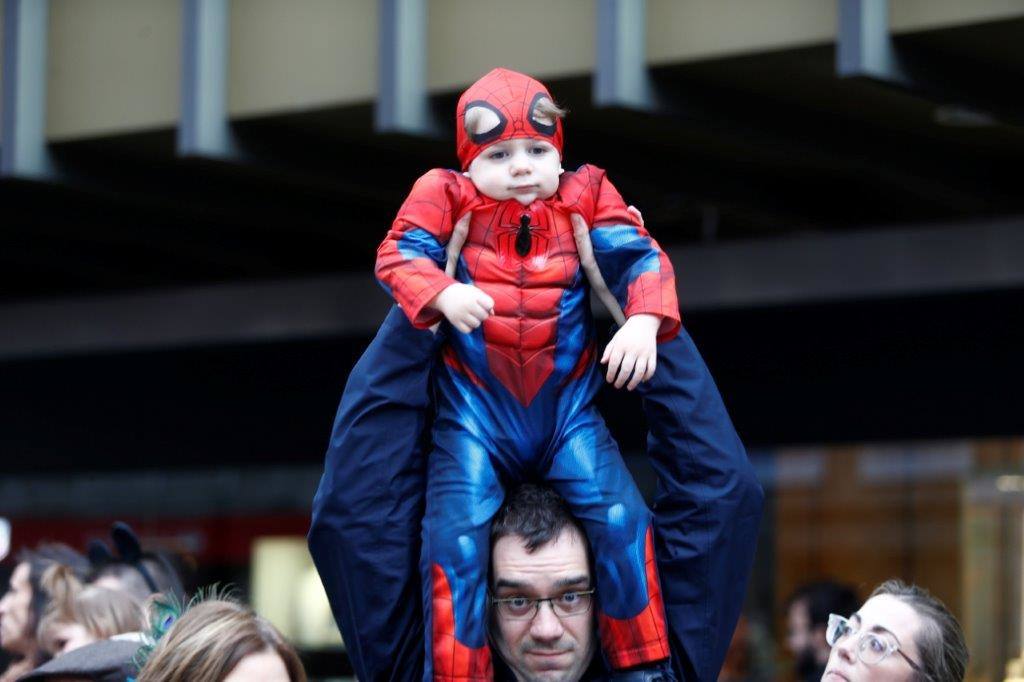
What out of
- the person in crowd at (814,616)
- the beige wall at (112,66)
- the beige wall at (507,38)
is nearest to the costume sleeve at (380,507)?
the person in crowd at (814,616)

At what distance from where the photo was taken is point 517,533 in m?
3.34

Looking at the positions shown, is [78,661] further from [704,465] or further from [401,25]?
[401,25]

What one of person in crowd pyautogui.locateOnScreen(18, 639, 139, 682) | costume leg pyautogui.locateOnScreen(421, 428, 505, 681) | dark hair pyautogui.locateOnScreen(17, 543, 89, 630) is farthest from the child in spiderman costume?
dark hair pyautogui.locateOnScreen(17, 543, 89, 630)

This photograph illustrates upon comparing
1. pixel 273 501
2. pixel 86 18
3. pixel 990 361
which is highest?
pixel 86 18

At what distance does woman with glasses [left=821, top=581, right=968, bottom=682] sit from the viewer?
12.2ft

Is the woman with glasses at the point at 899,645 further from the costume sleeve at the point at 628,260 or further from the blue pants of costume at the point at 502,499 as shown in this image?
the costume sleeve at the point at 628,260

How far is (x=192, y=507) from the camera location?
44.2 feet

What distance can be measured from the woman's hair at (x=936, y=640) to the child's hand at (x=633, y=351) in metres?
1.06

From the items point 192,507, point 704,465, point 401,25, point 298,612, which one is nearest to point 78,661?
point 704,465

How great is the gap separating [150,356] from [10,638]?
698cm

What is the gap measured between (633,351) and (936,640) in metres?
1.15

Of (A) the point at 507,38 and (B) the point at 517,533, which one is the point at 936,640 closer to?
(B) the point at 517,533

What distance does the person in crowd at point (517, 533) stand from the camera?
129 inches

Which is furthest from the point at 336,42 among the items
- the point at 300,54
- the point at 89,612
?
the point at 89,612
